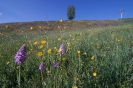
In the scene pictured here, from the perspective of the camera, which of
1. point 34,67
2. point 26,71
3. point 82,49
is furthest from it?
point 82,49

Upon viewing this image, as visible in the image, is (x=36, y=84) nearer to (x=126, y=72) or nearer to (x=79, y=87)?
(x=79, y=87)

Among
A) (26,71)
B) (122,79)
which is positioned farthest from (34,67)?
(122,79)

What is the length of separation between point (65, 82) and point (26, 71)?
1.05 metres

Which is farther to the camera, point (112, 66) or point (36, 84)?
point (112, 66)

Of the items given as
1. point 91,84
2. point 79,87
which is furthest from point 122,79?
point 79,87

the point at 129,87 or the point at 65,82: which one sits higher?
the point at 65,82

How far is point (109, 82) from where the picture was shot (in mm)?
2100

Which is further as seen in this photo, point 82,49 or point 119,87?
point 82,49

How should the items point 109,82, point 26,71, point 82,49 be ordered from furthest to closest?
1. point 82,49
2. point 26,71
3. point 109,82

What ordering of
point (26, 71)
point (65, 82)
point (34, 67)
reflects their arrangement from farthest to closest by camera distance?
point (34, 67) < point (26, 71) < point (65, 82)

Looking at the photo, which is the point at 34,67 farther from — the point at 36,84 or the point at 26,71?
the point at 36,84

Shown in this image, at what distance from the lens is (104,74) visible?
7.24ft

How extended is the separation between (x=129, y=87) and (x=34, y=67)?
182 cm

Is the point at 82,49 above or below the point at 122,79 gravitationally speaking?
above
